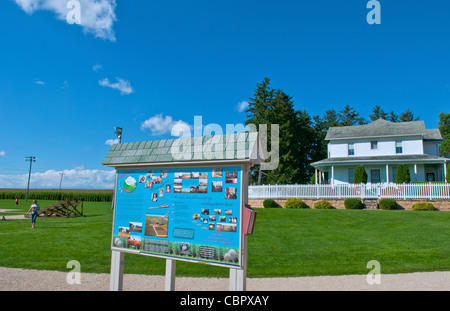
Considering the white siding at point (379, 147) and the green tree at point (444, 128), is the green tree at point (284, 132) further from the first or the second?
the green tree at point (444, 128)

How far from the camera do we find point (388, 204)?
21312mm

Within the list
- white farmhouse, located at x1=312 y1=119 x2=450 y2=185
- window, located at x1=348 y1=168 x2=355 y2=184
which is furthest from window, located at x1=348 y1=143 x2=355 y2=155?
window, located at x1=348 y1=168 x2=355 y2=184

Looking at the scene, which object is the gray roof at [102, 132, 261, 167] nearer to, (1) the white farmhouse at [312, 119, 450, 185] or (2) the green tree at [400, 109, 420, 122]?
(1) the white farmhouse at [312, 119, 450, 185]

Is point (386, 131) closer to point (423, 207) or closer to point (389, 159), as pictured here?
point (389, 159)

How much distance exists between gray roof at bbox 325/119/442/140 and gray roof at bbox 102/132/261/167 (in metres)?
29.9

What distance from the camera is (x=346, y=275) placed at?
7.46 meters

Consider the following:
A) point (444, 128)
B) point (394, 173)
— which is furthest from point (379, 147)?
point (444, 128)

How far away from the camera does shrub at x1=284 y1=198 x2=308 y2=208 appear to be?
→ 23.6 metres

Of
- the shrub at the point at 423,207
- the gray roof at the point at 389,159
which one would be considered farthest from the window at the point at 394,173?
the shrub at the point at 423,207

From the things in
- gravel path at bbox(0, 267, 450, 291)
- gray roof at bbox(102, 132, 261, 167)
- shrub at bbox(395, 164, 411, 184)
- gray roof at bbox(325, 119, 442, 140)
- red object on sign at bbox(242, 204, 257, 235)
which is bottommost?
gravel path at bbox(0, 267, 450, 291)

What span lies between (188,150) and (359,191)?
21.6m

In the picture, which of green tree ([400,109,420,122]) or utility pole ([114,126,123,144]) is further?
green tree ([400,109,420,122])

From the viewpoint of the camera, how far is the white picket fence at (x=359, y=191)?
2156 cm
